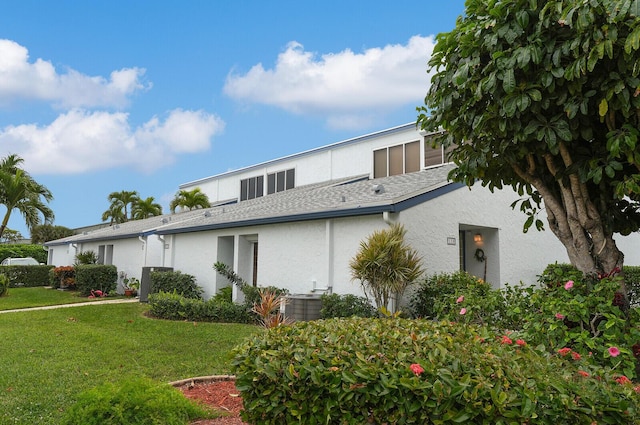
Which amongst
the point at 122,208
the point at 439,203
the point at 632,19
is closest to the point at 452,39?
the point at 632,19

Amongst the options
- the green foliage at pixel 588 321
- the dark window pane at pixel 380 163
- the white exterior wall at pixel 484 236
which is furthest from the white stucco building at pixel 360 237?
the green foliage at pixel 588 321

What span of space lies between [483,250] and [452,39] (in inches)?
312

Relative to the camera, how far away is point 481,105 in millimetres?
6359

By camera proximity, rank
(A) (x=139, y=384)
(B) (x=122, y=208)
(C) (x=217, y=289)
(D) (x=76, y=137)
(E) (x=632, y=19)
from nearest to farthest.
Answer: (A) (x=139, y=384)
(E) (x=632, y=19)
(C) (x=217, y=289)
(D) (x=76, y=137)
(B) (x=122, y=208)

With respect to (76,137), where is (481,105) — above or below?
below

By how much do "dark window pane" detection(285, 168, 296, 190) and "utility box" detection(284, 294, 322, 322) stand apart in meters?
19.7

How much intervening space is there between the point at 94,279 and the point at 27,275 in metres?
8.37

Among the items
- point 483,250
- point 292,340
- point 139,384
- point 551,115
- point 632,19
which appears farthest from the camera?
point 483,250

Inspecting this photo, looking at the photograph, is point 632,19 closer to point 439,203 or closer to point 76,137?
point 439,203

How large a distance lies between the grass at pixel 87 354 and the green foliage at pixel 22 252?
2370 centimetres

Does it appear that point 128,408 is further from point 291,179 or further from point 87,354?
point 291,179

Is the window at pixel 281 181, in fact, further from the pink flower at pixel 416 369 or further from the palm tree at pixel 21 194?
the pink flower at pixel 416 369

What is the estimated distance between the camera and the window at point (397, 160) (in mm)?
19719

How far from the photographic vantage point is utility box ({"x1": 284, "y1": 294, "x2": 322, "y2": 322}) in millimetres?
10633
